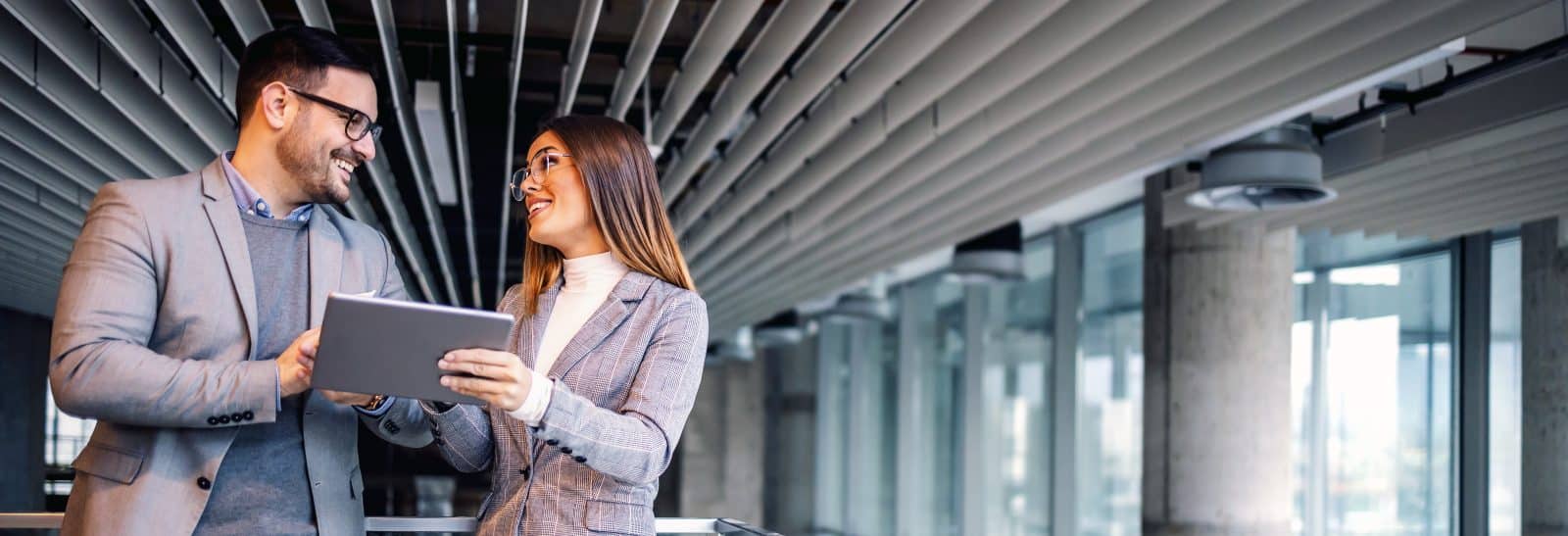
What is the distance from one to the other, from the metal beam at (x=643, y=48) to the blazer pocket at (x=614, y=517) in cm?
243

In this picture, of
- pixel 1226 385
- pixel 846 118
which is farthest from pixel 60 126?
pixel 1226 385

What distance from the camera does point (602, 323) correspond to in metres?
1.99

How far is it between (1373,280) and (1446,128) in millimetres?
3710

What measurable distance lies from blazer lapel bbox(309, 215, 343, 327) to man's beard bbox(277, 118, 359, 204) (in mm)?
47

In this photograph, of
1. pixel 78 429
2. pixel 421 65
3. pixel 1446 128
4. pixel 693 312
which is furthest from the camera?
pixel 78 429

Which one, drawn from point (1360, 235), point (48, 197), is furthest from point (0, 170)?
point (1360, 235)

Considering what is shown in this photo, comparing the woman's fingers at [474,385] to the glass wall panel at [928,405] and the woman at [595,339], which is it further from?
the glass wall panel at [928,405]

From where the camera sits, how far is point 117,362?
1632mm

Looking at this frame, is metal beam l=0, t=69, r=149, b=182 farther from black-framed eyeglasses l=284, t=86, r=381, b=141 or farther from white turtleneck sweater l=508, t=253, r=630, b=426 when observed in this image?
white turtleneck sweater l=508, t=253, r=630, b=426

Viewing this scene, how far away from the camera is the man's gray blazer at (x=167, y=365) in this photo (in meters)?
1.65

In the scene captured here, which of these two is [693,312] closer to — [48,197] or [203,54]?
[203,54]

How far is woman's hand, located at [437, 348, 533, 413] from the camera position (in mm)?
1615

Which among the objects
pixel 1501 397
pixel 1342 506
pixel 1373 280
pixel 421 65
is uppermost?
pixel 421 65

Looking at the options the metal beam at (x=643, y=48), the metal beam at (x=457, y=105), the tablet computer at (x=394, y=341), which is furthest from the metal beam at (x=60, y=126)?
the tablet computer at (x=394, y=341)
